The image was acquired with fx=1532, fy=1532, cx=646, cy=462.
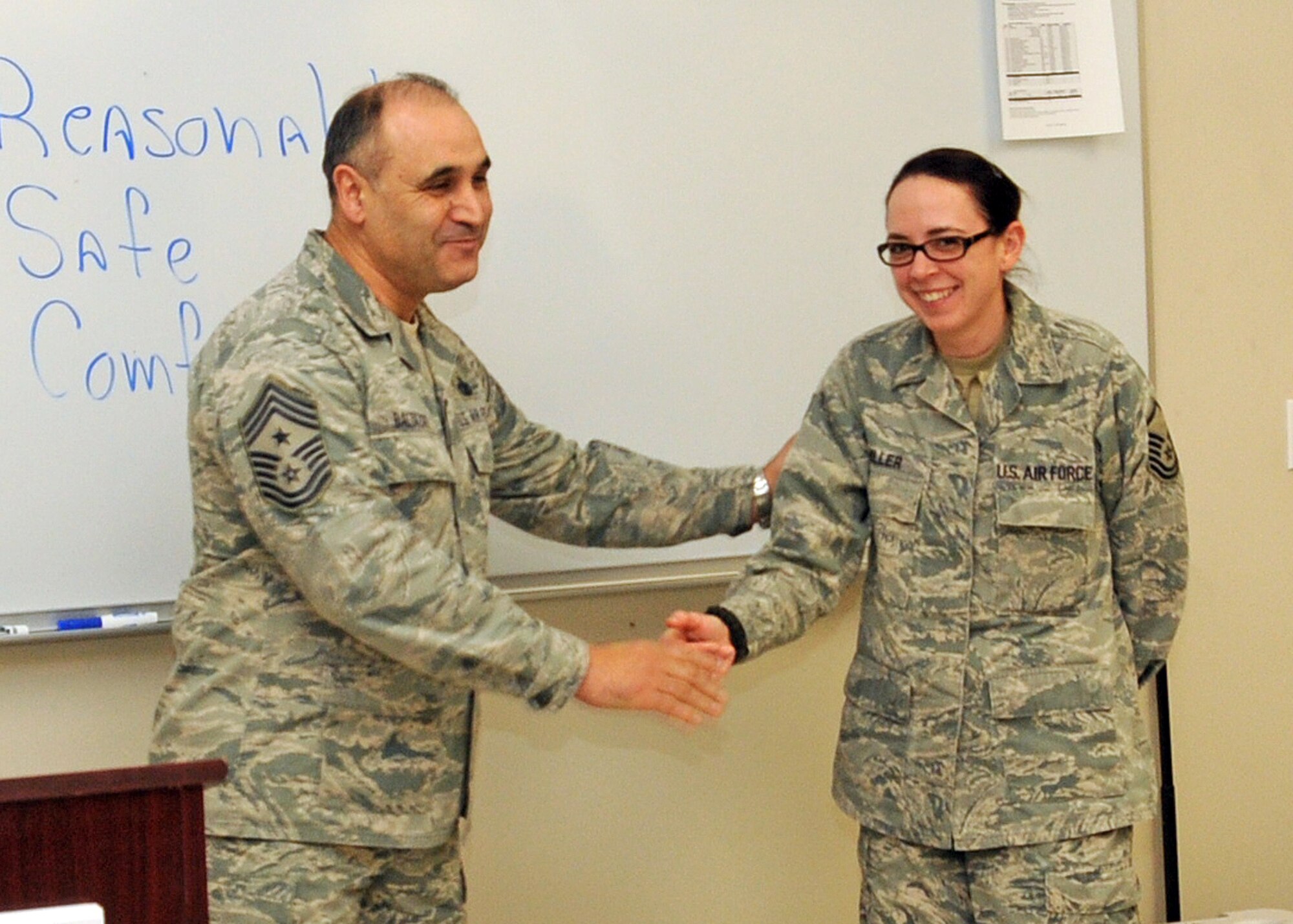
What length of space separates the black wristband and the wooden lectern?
2.99 feet

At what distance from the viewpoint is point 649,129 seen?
103 inches

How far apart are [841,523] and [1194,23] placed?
4.56ft

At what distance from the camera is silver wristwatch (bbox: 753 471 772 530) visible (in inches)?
97.9

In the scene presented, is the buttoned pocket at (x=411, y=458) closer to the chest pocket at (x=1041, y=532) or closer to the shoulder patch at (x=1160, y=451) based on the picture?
the chest pocket at (x=1041, y=532)

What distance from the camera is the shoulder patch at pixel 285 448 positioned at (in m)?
1.89

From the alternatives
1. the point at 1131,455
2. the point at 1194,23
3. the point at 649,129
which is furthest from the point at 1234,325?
the point at 649,129

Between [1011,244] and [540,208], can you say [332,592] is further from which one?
[1011,244]

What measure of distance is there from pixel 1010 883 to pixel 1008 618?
35 cm

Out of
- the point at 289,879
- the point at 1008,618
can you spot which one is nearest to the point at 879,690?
the point at 1008,618

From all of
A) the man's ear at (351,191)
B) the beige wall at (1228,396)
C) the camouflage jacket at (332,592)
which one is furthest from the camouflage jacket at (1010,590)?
the beige wall at (1228,396)

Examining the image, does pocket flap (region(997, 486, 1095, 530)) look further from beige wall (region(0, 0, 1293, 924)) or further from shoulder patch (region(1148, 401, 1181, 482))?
beige wall (region(0, 0, 1293, 924))

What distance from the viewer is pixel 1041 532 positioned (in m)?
2.09

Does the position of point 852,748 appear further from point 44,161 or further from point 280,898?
point 44,161

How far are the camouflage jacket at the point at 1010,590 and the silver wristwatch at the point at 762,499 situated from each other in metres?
0.28
